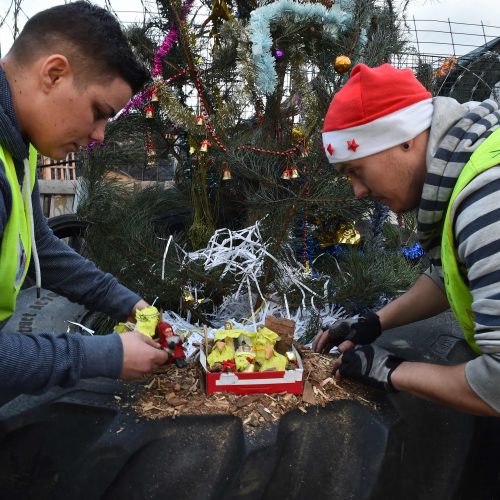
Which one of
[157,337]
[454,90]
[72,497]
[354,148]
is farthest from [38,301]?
[454,90]

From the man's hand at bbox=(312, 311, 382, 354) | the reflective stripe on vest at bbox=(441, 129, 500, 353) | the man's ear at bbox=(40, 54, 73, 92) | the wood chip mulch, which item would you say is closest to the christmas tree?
the man's hand at bbox=(312, 311, 382, 354)

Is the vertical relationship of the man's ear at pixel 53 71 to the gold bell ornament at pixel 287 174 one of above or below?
above

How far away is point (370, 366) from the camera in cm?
139

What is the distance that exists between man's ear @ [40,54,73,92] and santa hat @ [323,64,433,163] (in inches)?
27.0

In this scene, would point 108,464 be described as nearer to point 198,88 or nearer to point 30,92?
point 30,92

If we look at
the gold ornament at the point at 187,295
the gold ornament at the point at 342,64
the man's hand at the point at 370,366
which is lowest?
the man's hand at the point at 370,366

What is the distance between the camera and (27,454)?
1.31 meters

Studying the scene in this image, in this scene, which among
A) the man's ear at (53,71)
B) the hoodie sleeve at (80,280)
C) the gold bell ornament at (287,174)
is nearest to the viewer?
the man's ear at (53,71)

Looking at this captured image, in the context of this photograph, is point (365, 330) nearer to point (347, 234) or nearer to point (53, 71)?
point (347, 234)

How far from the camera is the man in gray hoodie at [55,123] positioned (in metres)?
1.11

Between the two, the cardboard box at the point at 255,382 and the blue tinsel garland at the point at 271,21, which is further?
the blue tinsel garland at the point at 271,21

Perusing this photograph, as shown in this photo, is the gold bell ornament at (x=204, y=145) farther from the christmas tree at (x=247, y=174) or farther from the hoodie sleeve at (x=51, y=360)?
the hoodie sleeve at (x=51, y=360)

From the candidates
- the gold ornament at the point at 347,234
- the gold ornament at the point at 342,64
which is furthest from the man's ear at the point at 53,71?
the gold ornament at the point at 347,234

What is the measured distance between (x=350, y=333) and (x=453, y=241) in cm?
65
